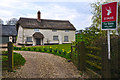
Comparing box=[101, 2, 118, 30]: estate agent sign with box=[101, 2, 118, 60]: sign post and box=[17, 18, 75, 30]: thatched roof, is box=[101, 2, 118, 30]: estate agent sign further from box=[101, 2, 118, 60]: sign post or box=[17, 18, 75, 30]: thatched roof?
box=[17, 18, 75, 30]: thatched roof

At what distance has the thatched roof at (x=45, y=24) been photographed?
98.2 feet

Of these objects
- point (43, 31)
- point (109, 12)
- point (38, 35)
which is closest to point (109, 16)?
point (109, 12)

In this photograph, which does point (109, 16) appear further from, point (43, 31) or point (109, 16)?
point (43, 31)

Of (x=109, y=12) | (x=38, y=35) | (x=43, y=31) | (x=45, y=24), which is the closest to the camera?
(x=109, y=12)

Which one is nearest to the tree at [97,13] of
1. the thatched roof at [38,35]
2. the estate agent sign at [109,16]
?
the estate agent sign at [109,16]

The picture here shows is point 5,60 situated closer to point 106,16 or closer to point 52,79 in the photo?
point 52,79

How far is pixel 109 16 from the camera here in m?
4.97

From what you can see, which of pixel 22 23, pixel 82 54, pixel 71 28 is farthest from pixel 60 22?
pixel 82 54

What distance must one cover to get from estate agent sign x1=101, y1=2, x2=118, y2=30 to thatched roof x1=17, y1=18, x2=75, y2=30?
2572cm

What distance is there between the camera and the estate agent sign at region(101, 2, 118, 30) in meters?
4.79

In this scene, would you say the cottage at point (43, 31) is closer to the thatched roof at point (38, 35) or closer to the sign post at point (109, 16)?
the thatched roof at point (38, 35)

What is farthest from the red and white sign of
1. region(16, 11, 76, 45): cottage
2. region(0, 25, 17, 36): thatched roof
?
region(0, 25, 17, 36): thatched roof

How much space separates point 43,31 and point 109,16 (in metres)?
26.7

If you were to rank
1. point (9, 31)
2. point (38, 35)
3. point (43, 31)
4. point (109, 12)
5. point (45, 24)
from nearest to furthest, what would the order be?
1. point (109, 12)
2. point (38, 35)
3. point (43, 31)
4. point (45, 24)
5. point (9, 31)
